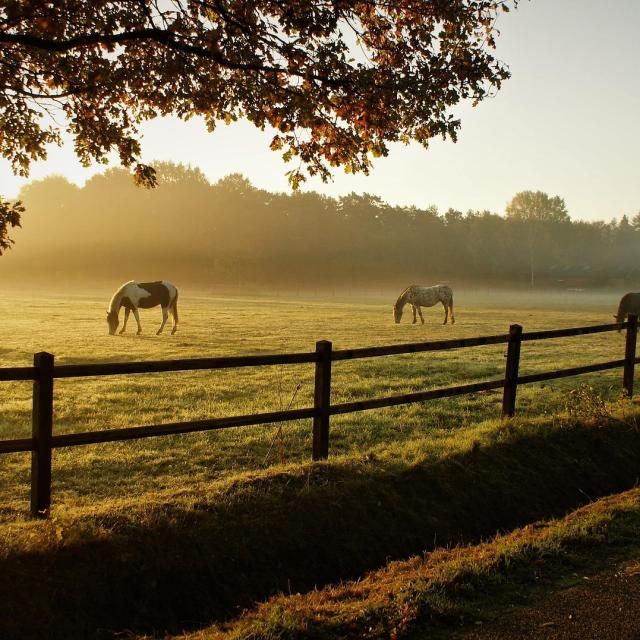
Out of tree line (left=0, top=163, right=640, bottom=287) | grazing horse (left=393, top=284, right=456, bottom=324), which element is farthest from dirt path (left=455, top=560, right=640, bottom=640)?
tree line (left=0, top=163, right=640, bottom=287)

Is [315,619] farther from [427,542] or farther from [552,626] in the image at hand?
[427,542]

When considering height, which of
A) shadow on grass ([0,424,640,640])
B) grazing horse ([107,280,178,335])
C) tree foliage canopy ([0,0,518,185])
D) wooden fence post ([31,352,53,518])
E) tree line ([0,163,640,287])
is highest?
tree line ([0,163,640,287])

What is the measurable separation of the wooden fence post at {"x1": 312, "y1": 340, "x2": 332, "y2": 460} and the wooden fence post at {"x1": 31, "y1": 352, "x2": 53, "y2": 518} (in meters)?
2.51

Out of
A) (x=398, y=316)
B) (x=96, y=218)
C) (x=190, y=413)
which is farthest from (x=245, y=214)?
(x=190, y=413)

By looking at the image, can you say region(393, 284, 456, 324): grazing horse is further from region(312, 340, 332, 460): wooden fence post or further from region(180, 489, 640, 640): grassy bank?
region(180, 489, 640, 640): grassy bank

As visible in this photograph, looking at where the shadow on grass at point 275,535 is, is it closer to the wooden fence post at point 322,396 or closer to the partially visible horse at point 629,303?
the wooden fence post at point 322,396

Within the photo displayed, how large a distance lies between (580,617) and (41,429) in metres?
4.17

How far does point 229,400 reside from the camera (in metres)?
11.0

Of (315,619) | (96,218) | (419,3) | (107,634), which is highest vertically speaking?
(96,218)

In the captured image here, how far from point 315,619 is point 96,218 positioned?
321 ft

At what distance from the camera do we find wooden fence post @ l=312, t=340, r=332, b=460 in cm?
620

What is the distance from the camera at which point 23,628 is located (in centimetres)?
399

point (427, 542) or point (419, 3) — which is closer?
point (427, 542)

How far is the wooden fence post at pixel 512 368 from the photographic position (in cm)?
802
